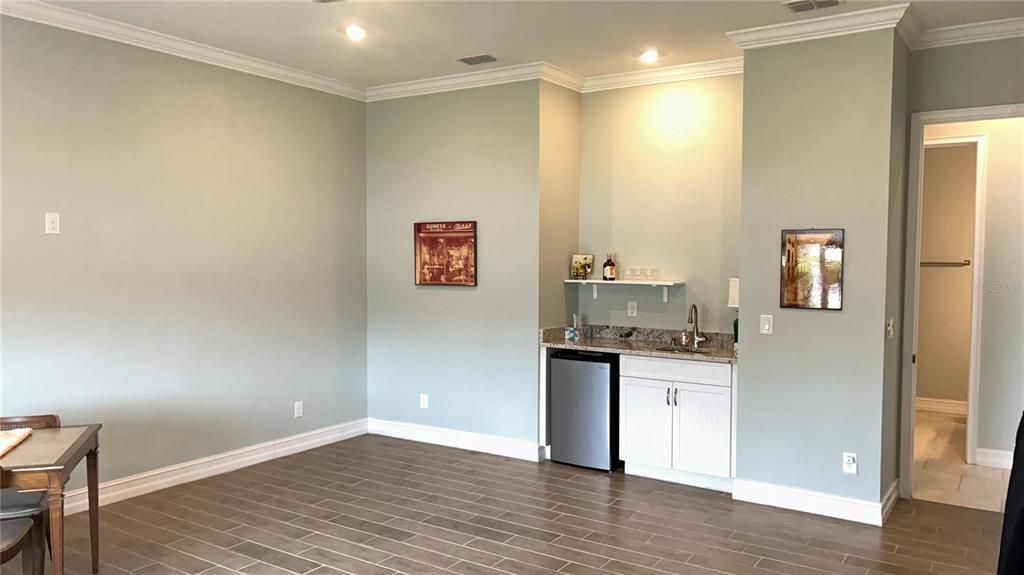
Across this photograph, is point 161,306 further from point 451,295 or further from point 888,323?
point 888,323

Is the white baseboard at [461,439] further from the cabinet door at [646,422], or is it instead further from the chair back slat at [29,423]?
the chair back slat at [29,423]

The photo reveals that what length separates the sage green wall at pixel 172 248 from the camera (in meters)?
4.03

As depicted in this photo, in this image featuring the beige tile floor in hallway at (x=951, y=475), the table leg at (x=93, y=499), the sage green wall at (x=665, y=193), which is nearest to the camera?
the table leg at (x=93, y=499)

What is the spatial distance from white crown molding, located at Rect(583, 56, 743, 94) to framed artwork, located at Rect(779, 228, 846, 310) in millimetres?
1413

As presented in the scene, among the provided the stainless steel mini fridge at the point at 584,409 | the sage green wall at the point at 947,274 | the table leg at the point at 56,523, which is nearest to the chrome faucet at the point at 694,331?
the stainless steel mini fridge at the point at 584,409

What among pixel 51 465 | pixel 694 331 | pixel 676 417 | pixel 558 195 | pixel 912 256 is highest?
pixel 558 195

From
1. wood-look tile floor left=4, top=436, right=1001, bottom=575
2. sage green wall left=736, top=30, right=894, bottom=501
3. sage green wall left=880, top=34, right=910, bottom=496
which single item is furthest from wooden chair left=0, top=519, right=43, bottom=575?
sage green wall left=880, top=34, right=910, bottom=496

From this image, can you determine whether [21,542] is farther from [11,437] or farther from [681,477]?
[681,477]

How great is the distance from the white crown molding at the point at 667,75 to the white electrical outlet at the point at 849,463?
8.69 ft

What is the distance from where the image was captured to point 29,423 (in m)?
3.27

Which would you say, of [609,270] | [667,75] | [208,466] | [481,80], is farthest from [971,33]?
[208,466]

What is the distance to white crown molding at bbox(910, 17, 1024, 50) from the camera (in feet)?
13.5

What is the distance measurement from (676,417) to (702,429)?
7.3 inches

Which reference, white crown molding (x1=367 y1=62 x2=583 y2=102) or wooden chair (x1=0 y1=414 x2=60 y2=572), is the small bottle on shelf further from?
wooden chair (x1=0 y1=414 x2=60 y2=572)
